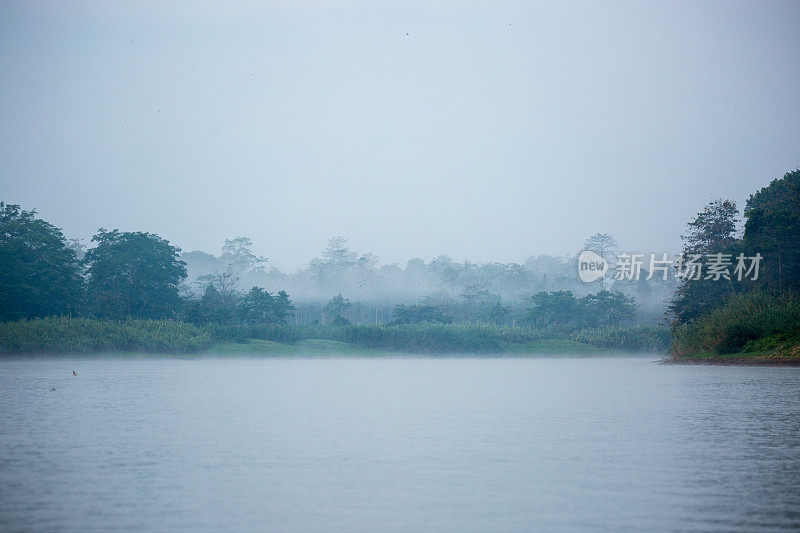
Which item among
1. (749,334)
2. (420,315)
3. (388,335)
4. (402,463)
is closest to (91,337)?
(388,335)

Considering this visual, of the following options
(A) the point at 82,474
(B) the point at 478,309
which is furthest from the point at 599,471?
(B) the point at 478,309

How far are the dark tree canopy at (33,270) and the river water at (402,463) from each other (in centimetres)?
4804

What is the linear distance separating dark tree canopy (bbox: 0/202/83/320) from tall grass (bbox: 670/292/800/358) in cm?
5016

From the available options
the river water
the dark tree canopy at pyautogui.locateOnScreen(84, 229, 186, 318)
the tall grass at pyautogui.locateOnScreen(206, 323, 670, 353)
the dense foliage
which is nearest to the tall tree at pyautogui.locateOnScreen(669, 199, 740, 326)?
the dense foliage

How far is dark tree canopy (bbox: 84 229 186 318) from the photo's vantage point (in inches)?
2783

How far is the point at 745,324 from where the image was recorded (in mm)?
38875

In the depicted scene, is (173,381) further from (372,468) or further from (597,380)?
(372,468)

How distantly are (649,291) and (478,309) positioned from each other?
113 ft

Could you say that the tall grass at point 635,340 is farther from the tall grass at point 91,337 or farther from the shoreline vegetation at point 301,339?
the tall grass at point 91,337

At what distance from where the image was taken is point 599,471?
31.7ft

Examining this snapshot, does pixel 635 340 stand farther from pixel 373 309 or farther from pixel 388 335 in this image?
pixel 373 309

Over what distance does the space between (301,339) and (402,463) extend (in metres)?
55.4

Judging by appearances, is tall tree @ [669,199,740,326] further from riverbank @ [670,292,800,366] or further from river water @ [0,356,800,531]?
river water @ [0,356,800,531]

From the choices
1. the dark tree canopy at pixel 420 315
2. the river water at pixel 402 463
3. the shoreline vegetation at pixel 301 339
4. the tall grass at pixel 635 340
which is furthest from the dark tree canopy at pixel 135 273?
the river water at pixel 402 463
